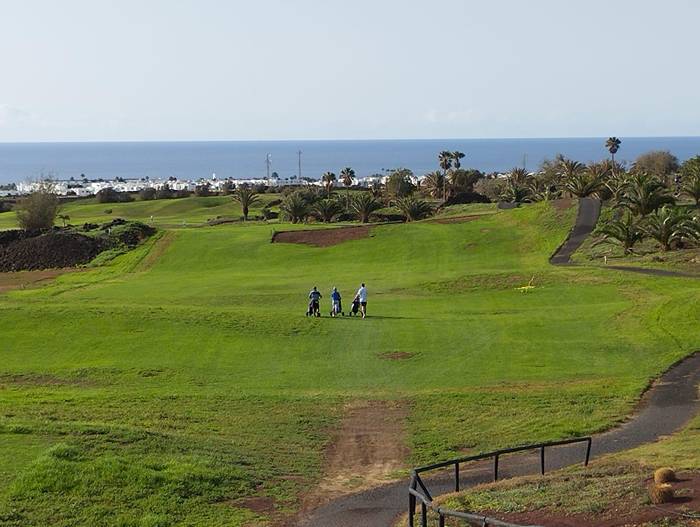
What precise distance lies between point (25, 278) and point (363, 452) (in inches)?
1909

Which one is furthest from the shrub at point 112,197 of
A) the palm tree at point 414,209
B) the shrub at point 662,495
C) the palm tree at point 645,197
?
the shrub at point 662,495

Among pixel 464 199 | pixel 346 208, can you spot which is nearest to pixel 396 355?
pixel 346 208

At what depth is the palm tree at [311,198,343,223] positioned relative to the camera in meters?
83.4

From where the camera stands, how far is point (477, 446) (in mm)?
20266

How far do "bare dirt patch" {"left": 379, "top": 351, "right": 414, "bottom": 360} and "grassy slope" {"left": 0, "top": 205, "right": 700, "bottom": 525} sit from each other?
11.8 inches

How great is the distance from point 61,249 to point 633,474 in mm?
62640

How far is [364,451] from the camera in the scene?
2036 centimetres

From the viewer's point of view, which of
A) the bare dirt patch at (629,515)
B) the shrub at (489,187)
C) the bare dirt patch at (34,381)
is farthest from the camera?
the shrub at (489,187)

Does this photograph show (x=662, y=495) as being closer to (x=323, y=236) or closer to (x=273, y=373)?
(x=273, y=373)

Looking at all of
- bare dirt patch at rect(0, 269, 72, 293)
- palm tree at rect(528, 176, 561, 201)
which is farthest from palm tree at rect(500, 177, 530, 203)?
bare dirt patch at rect(0, 269, 72, 293)

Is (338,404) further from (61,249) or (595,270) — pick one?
(61,249)

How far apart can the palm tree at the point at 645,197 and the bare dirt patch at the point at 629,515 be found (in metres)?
46.6

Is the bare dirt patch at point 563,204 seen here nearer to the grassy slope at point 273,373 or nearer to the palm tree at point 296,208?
the grassy slope at point 273,373

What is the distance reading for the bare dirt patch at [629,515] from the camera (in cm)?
1283
